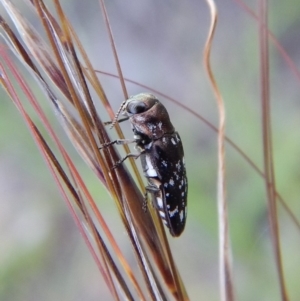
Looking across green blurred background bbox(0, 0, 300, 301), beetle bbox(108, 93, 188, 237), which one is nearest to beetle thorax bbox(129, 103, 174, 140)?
beetle bbox(108, 93, 188, 237)

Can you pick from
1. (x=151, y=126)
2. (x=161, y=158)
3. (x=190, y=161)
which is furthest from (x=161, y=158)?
(x=190, y=161)

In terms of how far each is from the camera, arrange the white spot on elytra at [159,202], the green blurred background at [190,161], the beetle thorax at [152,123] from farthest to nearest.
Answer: the green blurred background at [190,161], the beetle thorax at [152,123], the white spot on elytra at [159,202]

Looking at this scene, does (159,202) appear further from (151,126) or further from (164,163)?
(151,126)

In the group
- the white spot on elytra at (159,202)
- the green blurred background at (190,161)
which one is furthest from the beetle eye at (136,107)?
the green blurred background at (190,161)

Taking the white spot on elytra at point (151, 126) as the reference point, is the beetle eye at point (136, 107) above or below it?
above

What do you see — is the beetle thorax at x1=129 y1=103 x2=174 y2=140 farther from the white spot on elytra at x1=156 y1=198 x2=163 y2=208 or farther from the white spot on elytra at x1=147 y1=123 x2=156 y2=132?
the white spot on elytra at x1=156 y1=198 x2=163 y2=208

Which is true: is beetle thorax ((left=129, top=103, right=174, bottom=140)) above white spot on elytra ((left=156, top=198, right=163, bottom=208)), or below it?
above

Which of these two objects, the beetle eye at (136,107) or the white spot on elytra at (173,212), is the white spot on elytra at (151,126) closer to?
the beetle eye at (136,107)
